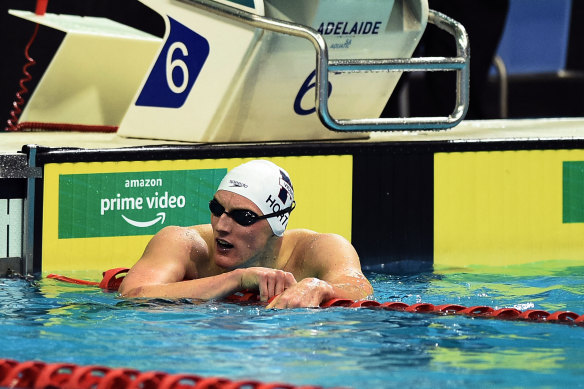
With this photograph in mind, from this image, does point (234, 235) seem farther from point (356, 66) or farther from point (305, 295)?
point (356, 66)

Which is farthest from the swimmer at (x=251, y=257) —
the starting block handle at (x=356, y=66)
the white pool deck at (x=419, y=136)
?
the white pool deck at (x=419, y=136)

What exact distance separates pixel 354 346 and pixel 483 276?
7.61 feet

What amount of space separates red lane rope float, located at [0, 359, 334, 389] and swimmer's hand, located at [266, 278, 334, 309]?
3.81ft

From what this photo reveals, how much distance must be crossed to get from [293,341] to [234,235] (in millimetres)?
872

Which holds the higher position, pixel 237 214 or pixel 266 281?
pixel 237 214

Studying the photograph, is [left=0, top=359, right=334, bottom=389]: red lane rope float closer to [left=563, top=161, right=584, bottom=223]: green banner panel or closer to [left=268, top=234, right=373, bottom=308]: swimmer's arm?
[left=268, top=234, right=373, bottom=308]: swimmer's arm

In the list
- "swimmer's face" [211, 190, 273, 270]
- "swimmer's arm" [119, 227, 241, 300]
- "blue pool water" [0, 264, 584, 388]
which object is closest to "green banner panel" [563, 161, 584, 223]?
"blue pool water" [0, 264, 584, 388]

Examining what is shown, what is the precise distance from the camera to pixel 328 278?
215 inches

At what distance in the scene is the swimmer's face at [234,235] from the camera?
539cm

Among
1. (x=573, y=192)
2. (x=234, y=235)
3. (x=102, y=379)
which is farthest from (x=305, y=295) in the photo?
(x=573, y=192)

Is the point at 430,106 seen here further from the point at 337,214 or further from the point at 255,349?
the point at 255,349

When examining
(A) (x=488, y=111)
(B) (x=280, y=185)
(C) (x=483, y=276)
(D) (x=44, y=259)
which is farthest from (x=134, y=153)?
(A) (x=488, y=111)

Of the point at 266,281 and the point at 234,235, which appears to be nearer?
the point at 266,281

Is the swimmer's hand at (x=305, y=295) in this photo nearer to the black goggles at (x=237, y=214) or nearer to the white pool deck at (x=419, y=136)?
the black goggles at (x=237, y=214)
